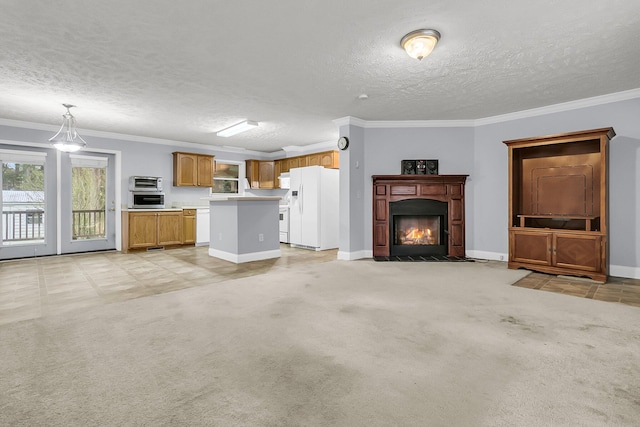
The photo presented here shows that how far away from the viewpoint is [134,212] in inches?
263

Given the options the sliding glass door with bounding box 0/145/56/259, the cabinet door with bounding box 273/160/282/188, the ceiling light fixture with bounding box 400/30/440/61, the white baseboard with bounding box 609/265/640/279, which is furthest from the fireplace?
the sliding glass door with bounding box 0/145/56/259

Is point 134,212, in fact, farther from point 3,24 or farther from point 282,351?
point 282,351

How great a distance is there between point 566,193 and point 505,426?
444 cm

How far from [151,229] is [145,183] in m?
1.01

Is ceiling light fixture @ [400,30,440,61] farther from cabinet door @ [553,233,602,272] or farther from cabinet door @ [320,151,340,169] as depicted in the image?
cabinet door @ [320,151,340,169]

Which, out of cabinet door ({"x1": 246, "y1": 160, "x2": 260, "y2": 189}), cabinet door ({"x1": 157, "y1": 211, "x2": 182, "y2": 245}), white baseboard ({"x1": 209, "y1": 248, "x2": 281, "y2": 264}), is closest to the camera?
white baseboard ({"x1": 209, "y1": 248, "x2": 281, "y2": 264})

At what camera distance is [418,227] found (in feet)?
19.5

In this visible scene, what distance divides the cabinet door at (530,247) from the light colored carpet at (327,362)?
1.37 meters

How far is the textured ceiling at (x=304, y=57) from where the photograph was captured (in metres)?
2.49

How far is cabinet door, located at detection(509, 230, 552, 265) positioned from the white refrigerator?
3398mm

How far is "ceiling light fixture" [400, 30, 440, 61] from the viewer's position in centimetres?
278

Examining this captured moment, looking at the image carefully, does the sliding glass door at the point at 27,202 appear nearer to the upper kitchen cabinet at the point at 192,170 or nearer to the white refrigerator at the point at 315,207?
the upper kitchen cabinet at the point at 192,170

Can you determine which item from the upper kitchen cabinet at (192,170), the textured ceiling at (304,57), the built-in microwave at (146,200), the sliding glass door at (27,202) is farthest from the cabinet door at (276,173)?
the sliding glass door at (27,202)

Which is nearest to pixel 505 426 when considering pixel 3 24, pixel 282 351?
pixel 282 351
